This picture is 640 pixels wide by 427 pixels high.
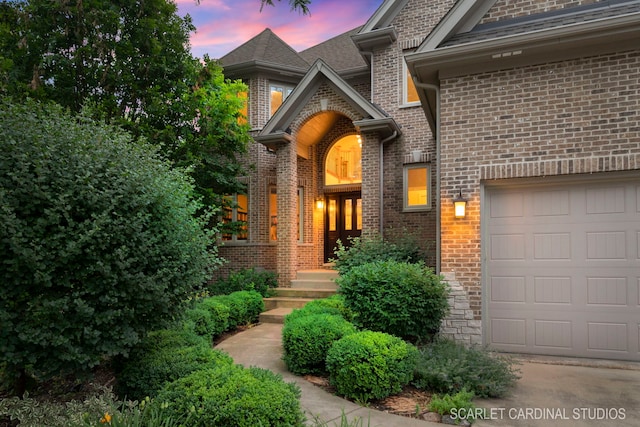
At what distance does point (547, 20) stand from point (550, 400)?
216 inches

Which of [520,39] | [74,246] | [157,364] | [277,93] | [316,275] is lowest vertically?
[157,364]

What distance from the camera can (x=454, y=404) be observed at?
4070 mm

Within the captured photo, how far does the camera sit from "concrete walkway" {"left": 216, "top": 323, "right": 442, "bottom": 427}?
390 cm

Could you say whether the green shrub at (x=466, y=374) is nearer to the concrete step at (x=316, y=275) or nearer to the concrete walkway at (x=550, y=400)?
the concrete walkway at (x=550, y=400)

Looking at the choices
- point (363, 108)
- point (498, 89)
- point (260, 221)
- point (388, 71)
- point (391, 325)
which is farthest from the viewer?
point (260, 221)

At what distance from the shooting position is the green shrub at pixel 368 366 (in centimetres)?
448

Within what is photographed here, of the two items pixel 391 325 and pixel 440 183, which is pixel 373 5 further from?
pixel 391 325

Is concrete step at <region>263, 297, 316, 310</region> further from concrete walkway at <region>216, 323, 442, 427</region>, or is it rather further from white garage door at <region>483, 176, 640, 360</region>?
white garage door at <region>483, 176, 640, 360</region>

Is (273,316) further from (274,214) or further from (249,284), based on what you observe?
(274,214)

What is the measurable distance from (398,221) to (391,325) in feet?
18.5

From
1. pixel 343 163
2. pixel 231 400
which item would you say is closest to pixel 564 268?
pixel 231 400

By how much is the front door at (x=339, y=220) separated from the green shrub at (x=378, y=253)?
322 centimetres

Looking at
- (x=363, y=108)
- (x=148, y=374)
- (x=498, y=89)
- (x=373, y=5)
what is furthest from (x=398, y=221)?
(x=148, y=374)

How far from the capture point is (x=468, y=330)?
6.25 m
